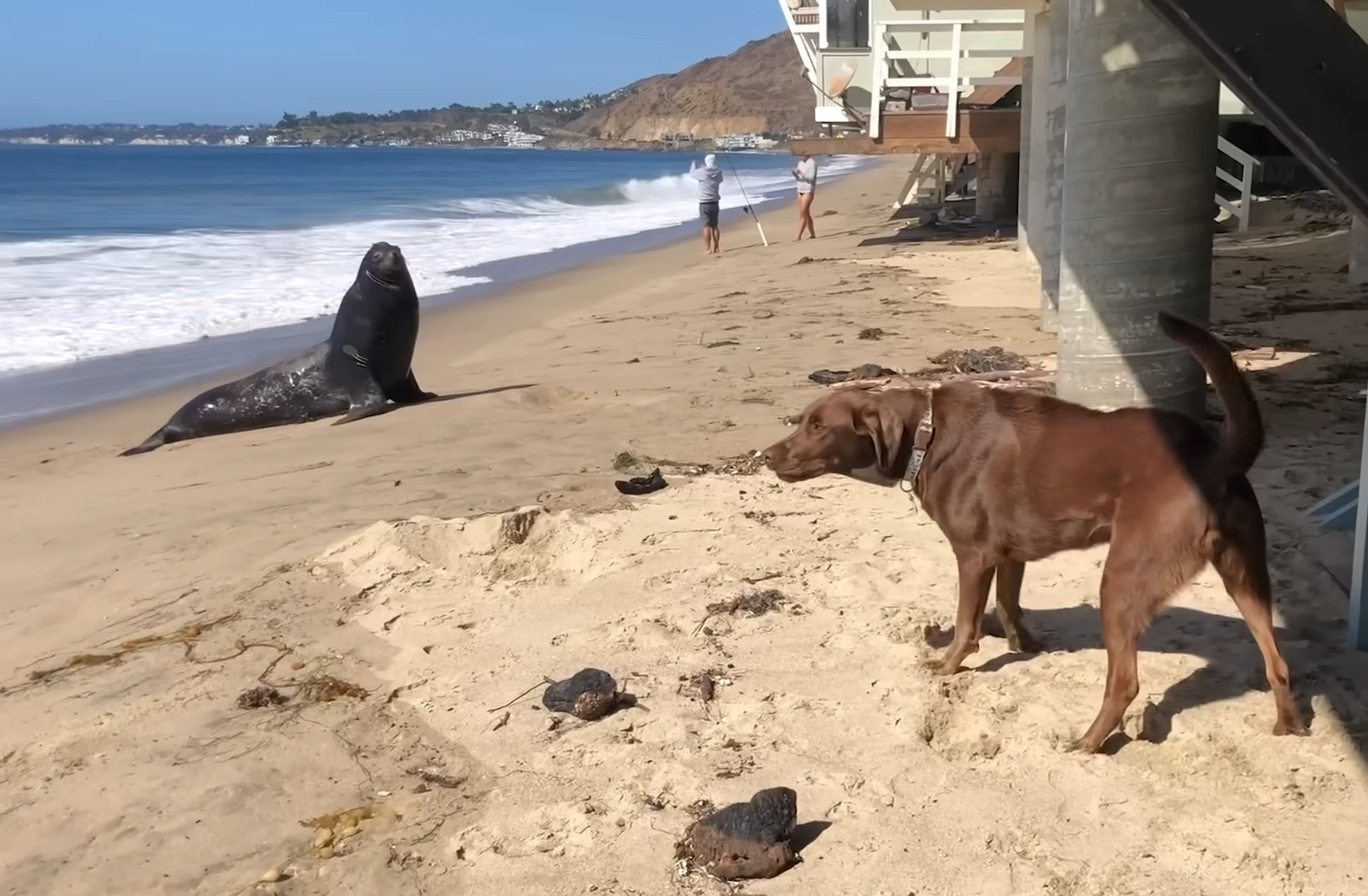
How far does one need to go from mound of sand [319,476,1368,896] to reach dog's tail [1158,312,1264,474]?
2.96 feet

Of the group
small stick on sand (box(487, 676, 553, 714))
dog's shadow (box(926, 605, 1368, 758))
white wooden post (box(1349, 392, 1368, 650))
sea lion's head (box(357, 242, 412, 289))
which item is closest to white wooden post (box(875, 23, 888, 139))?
sea lion's head (box(357, 242, 412, 289))

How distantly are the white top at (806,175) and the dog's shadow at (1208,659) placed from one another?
18984 mm

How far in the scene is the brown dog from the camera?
10.9 feet

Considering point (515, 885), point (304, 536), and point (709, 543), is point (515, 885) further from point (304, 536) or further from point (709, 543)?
point (304, 536)

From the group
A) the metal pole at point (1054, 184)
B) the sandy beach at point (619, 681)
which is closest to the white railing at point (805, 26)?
the metal pole at point (1054, 184)

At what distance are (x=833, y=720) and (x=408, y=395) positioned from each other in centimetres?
656

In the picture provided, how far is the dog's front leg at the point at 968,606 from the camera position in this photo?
3.89m

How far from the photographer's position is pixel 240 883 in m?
3.29

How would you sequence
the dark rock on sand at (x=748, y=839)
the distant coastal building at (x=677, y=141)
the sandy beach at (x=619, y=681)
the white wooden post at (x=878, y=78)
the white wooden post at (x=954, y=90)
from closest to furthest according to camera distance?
the dark rock on sand at (x=748, y=839), the sandy beach at (x=619, y=681), the white wooden post at (x=954, y=90), the white wooden post at (x=878, y=78), the distant coastal building at (x=677, y=141)

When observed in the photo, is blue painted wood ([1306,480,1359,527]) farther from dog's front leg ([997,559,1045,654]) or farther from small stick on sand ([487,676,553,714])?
small stick on sand ([487,676,553,714])

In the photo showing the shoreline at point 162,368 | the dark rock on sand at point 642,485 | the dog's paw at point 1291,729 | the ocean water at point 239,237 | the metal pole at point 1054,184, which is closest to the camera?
the dog's paw at point 1291,729

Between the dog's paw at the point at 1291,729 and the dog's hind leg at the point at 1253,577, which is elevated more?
the dog's hind leg at the point at 1253,577

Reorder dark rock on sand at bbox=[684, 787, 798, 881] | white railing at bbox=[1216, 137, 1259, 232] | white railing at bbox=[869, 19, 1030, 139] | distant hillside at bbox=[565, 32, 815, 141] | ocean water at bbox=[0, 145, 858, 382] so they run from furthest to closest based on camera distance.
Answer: distant hillside at bbox=[565, 32, 815, 141] < white railing at bbox=[869, 19, 1030, 139] < white railing at bbox=[1216, 137, 1259, 232] < ocean water at bbox=[0, 145, 858, 382] < dark rock on sand at bbox=[684, 787, 798, 881]

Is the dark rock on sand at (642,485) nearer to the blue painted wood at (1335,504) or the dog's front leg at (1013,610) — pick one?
the dog's front leg at (1013,610)
